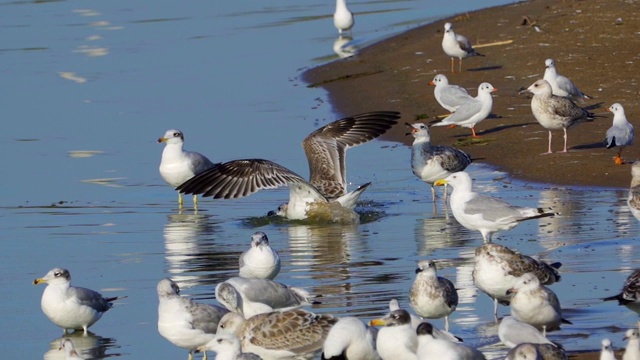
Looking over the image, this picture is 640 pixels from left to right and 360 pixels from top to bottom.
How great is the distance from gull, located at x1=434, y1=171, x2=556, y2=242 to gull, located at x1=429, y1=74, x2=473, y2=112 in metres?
6.80

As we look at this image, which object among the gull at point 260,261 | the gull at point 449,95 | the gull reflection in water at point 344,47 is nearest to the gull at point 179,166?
the gull at point 449,95

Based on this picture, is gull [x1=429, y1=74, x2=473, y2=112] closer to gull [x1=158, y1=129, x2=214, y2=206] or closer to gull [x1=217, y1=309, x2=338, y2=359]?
gull [x1=158, y1=129, x2=214, y2=206]

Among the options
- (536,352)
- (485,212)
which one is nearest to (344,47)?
(485,212)

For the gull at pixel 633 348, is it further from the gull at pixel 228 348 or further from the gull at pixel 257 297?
the gull at pixel 257 297

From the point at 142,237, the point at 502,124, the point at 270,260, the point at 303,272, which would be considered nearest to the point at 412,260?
the point at 303,272

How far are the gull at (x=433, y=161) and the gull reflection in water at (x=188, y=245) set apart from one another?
2.49 m

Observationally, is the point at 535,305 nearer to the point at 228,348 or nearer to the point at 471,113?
the point at 228,348

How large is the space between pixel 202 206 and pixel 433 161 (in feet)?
9.08

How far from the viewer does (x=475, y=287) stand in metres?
11.7

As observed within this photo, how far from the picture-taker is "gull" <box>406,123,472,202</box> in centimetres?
1622

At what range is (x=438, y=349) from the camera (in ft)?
26.8

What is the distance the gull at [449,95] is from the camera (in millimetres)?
19953

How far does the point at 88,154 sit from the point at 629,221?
8.69m

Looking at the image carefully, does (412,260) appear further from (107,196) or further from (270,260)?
(107,196)
